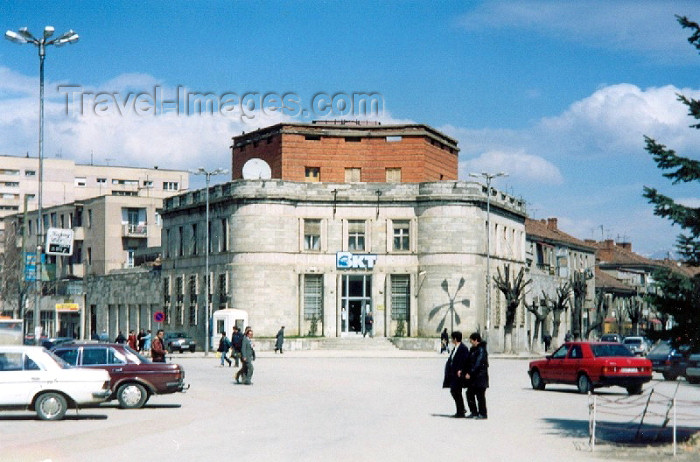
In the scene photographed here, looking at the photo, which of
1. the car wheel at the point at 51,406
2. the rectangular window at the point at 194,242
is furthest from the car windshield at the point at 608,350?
the rectangular window at the point at 194,242

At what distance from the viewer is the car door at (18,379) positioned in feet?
66.9

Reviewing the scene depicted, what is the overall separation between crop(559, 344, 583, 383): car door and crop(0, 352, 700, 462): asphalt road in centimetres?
46

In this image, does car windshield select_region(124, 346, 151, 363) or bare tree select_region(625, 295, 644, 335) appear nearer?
car windshield select_region(124, 346, 151, 363)

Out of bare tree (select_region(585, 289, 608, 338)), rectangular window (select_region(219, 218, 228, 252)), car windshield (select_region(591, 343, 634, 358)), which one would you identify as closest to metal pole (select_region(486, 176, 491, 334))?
rectangular window (select_region(219, 218, 228, 252))

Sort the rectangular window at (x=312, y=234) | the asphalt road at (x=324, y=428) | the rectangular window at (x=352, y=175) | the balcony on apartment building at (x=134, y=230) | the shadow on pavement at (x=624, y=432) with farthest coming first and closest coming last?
the balcony on apartment building at (x=134, y=230)
the rectangular window at (x=352, y=175)
the rectangular window at (x=312, y=234)
the shadow on pavement at (x=624, y=432)
the asphalt road at (x=324, y=428)

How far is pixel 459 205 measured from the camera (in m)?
65.8

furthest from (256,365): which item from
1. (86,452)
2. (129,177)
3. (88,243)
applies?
(129,177)

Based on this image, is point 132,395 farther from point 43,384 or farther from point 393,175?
point 393,175

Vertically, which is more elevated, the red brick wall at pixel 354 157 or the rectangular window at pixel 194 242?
the red brick wall at pixel 354 157

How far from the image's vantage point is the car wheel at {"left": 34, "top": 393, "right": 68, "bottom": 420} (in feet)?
67.5

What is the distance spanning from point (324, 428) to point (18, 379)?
6098 mm

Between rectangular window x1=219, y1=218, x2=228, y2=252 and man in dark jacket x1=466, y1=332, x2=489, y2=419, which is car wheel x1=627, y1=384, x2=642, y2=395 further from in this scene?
rectangular window x1=219, y1=218, x2=228, y2=252

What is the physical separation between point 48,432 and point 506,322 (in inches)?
2081

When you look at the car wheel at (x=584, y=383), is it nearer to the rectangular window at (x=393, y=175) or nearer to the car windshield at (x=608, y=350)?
the car windshield at (x=608, y=350)
